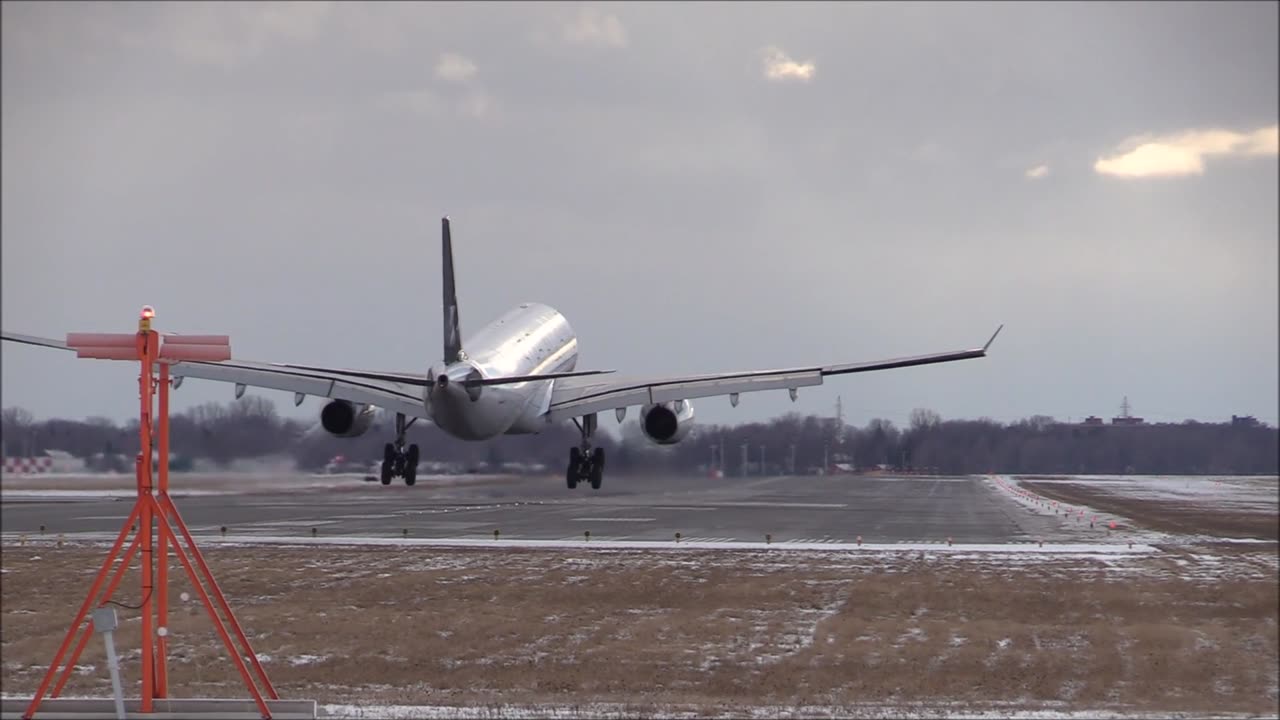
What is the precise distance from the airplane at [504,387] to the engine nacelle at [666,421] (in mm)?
35

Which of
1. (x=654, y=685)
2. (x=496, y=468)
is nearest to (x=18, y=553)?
(x=496, y=468)

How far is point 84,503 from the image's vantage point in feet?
278

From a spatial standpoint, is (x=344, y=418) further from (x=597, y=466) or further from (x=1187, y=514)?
(x=1187, y=514)

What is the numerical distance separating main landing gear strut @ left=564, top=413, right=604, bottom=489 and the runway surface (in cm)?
376

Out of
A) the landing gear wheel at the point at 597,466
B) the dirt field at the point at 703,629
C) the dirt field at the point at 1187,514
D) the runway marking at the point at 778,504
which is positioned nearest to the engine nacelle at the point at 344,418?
the dirt field at the point at 703,629

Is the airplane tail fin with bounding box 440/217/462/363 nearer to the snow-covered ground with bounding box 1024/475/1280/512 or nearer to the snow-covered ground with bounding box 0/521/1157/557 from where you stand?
the snow-covered ground with bounding box 0/521/1157/557

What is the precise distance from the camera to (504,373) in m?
43.8

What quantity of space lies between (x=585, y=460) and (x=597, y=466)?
1001 millimetres

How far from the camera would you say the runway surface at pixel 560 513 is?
56.7m

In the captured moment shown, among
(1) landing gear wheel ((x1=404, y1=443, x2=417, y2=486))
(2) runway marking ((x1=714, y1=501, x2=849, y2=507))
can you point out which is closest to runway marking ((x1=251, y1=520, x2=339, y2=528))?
(1) landing gear wheel ((x1=404, y1=443, x2=417, y2=486))

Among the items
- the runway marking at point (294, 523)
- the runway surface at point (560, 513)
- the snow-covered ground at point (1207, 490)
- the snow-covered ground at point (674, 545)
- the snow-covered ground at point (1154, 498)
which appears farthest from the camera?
the snow-covered ground at point (1207, 490)

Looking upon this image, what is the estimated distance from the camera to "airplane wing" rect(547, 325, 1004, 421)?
48281 millimetres

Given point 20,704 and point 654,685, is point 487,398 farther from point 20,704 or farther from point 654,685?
point 20,704

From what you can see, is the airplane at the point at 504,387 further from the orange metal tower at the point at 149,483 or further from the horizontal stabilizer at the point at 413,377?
the orange metal tower at the point at 149,483
